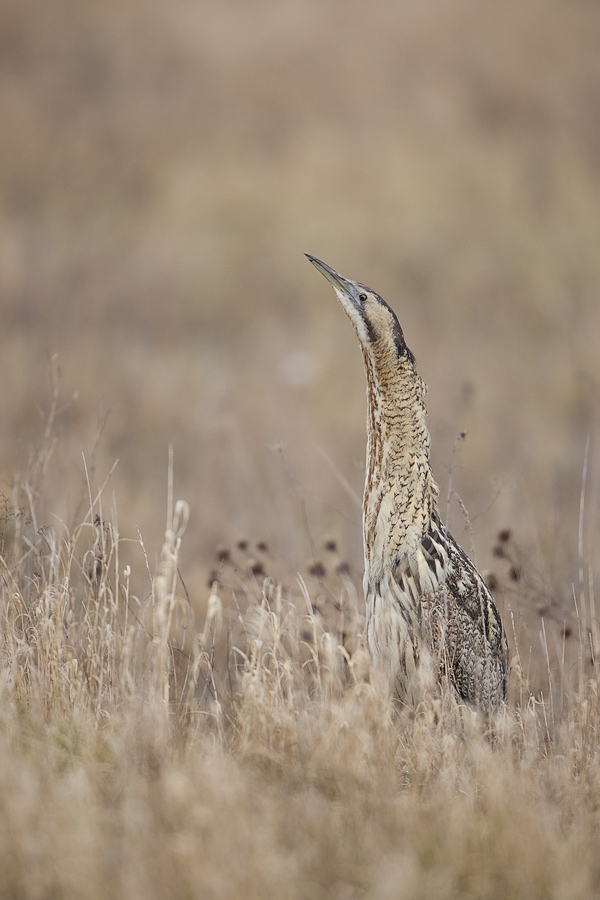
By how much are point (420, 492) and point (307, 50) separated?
22551 mm

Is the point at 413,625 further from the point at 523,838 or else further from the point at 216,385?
the point at 216,385

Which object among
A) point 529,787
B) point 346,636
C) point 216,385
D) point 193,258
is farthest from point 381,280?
point 529,787

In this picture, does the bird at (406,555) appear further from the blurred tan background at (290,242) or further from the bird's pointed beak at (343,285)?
the blurred tan background at (290,242)

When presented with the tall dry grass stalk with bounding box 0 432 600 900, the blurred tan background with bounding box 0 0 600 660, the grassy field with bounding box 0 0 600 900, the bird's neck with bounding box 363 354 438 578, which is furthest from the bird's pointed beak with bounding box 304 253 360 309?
the blurred tan background with bounding box 0 0 600 660

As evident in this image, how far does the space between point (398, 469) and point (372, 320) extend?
61cm

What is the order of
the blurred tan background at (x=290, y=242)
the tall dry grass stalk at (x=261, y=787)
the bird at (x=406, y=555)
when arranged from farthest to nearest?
the blurred tan background at (x=290, y=242)
the bird at (x=406, y=555)
the tall dry grass stalk at (x=261, y=787)

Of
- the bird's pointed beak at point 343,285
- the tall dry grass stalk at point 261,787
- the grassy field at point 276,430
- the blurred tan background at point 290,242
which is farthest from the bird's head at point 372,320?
the blurred tan background at point 290,242

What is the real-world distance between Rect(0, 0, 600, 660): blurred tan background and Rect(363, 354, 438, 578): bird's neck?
1.92 metres

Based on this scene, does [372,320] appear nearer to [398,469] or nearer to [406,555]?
[398,469]

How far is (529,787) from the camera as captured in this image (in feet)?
9.96

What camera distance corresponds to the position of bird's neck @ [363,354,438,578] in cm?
391

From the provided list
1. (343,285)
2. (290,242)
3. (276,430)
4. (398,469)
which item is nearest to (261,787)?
(398,469)

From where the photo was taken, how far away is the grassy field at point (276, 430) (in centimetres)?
263

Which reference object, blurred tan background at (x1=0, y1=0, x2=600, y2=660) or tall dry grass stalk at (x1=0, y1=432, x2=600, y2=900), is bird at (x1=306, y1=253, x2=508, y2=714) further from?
blurred tan background at (x1=0, y1=0, x2=600, y2=660)
